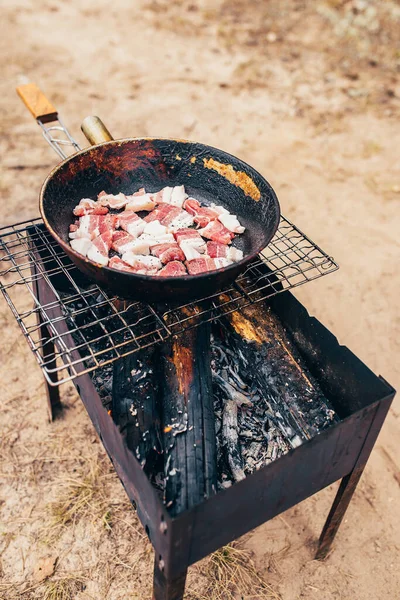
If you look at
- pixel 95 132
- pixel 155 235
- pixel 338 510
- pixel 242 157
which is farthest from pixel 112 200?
pixel 242 157

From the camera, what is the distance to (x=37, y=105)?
146 inches

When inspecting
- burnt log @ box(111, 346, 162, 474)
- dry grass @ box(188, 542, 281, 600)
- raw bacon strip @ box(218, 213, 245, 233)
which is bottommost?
dry grass @ box(188, 542, 281, 600)

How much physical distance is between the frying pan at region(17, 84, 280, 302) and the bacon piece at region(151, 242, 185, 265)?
15.3 inches

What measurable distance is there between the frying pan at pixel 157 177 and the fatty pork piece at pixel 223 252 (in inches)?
3.2

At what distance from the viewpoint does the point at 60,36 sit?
9.39 m

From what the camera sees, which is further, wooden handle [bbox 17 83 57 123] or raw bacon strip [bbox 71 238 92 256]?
wooden handle [bbox 17 83 57 123]

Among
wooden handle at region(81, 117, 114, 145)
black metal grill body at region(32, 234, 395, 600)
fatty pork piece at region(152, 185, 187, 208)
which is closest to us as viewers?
black metal grill body at region(32, 234, 395, 600)

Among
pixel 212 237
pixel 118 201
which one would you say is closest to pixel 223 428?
pixel 212 237

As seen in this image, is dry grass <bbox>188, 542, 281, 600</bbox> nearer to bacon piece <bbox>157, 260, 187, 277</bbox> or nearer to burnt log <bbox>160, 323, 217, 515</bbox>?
burnt log <bbox>160, 323, 217, 515</bbox>

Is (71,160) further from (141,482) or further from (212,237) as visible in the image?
(141,482)

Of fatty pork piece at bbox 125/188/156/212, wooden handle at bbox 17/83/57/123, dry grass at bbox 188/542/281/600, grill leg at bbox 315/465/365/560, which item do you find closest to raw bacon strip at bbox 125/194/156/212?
fatty pork piece at bbox 125/188/156/212

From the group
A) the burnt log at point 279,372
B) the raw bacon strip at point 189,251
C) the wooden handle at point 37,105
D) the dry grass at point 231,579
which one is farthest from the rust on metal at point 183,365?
the wooden handle at point 37,105

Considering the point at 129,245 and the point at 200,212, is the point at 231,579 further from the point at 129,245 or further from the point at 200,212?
the point at 200,212

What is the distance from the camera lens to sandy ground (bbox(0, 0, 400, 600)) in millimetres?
3275
